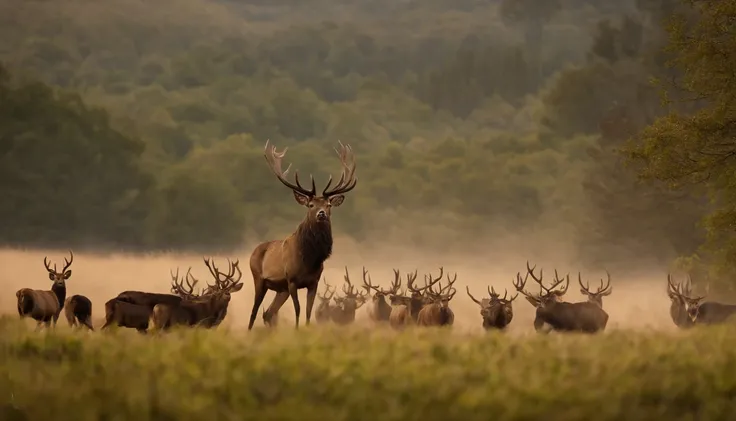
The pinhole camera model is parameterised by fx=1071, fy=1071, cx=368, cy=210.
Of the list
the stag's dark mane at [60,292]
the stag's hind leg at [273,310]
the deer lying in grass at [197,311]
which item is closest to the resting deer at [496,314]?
the stag's hind leg at [273,310]

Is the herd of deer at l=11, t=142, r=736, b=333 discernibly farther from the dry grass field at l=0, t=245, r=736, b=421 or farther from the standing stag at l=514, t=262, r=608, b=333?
the dry grass field at l=0, t=245, r=736, b=421

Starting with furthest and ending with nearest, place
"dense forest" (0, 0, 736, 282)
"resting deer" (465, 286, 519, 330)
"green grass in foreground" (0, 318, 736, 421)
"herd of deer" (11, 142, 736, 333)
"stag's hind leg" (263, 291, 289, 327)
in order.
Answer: "dense forest" (0, 0, 736, 282) → "resting deer" (465, 286, 519, 330) → "stag's hind leg" (263, 291, 289, 327) → "herd of deer" (11, 142, 736, 333) → "green grass in foreground" (0, 318, 736, 421)

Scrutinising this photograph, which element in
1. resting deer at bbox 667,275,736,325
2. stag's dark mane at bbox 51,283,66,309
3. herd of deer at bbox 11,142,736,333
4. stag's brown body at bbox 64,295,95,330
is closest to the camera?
herd of deer at bbox 11,142,736,333

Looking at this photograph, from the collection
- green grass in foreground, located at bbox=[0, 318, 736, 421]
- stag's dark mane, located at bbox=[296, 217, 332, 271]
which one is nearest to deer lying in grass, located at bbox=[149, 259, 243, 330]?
stag's dark mane, located at bbox=[296, 217, 332, 271]

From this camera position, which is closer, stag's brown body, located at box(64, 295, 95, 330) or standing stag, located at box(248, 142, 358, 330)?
standing stag, located at box(248, 142, 358, 330)

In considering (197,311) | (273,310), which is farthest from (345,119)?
(273,310)

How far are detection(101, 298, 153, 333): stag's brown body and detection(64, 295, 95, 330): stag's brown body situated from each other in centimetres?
112

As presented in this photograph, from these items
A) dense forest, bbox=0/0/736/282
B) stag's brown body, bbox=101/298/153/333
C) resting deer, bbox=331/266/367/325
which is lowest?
stag's brown body, bbox=101/298/153/333

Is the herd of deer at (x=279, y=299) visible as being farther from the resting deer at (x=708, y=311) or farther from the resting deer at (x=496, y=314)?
the resting deer at (x=708, y=311)

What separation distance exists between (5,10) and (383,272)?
1653 centimetres

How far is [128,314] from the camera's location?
42.0 feet

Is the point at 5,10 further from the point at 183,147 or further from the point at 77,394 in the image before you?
the point at 77,394

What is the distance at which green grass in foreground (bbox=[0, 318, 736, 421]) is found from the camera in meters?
6.15

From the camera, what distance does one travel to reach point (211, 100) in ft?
127
